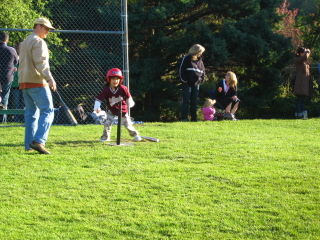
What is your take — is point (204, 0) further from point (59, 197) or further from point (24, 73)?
point (59, 197)

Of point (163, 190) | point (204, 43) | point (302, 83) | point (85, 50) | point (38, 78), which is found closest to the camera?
point (163, 190)

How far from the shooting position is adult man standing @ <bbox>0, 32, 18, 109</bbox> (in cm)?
1096

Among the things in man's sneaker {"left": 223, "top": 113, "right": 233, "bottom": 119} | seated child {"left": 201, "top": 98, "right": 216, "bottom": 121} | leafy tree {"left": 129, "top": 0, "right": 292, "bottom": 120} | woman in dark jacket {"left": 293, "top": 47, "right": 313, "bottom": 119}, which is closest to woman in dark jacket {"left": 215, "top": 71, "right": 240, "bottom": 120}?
man's sneaker {"left": 223, "top": 113, "right": 233, "bottom": 119}

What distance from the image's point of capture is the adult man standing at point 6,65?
10961 millimetres

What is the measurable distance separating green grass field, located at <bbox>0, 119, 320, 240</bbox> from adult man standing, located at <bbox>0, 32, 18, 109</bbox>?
314 cm

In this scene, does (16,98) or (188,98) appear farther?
(188,98)

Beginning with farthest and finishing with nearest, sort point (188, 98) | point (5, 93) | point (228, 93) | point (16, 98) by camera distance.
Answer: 1. point (228, 93)
2. point (188, 98)
3. point (16, 98)
4. point (5, 93)

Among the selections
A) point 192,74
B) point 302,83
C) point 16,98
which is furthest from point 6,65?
point 302,83

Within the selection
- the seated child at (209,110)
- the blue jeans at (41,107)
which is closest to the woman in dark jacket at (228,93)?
the seated child at (209,110)

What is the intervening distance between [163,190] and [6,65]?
22.8 feet

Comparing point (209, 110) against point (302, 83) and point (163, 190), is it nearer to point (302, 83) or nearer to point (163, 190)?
point (302, 83)

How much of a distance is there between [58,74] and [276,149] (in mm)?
8227

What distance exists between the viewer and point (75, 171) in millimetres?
6055

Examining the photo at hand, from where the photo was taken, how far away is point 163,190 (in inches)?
206
